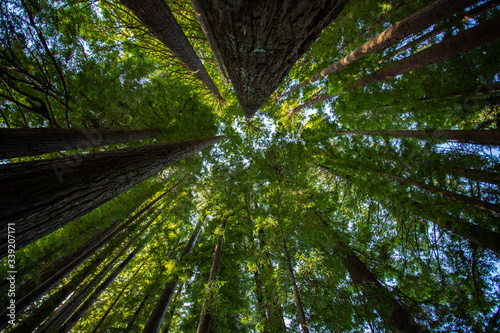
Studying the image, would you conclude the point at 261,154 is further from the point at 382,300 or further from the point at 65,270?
the point at 65,270

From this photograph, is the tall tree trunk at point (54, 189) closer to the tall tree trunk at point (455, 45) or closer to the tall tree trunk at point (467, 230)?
the tall tree trunk at point (455, 45)

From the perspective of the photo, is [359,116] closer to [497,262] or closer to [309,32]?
[497,262]

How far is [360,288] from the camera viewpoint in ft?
11.3

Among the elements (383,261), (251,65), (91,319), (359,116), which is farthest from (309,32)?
(91,319)

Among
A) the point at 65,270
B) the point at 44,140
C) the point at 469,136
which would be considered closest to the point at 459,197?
the point at 469,136

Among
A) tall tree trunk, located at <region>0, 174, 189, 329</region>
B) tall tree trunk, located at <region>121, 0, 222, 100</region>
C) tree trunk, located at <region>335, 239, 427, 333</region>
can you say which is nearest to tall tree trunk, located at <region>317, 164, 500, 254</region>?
tree trunk, located at <region>335, 239, 427, 333</region>

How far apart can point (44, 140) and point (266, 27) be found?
16.3ft

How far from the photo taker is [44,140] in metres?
3.43

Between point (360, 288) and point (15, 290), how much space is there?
8.64 meters

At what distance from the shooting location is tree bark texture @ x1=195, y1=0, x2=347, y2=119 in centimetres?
113

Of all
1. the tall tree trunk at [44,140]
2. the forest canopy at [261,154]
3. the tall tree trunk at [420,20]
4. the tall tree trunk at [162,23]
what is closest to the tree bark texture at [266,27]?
the forest canopy at [261,154]

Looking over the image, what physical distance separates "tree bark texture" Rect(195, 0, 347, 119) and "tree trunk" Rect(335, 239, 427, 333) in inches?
166

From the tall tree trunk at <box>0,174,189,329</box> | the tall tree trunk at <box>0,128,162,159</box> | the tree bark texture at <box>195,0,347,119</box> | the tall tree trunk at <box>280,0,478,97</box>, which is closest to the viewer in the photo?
the tree bark texture at <box>195,0,347,119</box>

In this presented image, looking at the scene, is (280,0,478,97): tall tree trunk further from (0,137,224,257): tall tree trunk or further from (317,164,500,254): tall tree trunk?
(0,137,224,257): tall tree trunk
